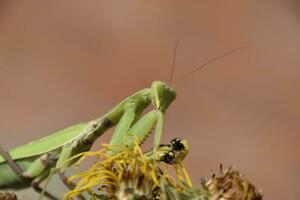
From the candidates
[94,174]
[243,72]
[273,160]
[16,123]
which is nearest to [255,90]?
[243,72]

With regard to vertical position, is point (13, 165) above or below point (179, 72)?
below

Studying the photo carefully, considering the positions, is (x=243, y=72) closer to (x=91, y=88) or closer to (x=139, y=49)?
(x=139, y=49)

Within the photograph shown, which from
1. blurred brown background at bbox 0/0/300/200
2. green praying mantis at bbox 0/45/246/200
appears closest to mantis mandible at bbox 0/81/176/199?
green praying mantis at bbox 0/45/246/200

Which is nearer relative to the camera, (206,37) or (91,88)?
(91,88)

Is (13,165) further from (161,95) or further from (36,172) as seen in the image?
(161,95)

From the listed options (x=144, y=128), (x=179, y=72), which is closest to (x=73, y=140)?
(x=144, y=128)

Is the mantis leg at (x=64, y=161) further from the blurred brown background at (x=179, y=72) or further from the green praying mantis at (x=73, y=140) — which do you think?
the blurred brown background at (x=179, y=72)

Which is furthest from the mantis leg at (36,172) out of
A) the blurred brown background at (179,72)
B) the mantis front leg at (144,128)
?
the blurred brown background at (179,72)
